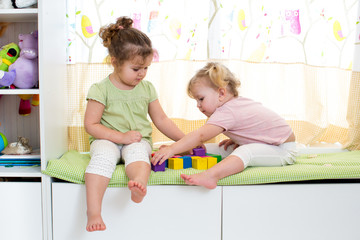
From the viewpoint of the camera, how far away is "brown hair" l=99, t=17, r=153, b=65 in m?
1.37

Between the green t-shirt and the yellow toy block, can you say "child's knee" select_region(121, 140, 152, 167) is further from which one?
the yellow toy block

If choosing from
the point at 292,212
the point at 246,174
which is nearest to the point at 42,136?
the point at 246,174

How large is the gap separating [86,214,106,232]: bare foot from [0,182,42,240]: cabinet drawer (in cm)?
24

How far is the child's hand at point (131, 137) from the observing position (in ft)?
4.42

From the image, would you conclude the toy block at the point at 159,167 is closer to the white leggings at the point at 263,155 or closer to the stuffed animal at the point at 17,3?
the white leggings at the point at 263,155

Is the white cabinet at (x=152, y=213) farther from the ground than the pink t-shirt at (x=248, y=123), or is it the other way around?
the pink t-shirt at (x=248, y=123)

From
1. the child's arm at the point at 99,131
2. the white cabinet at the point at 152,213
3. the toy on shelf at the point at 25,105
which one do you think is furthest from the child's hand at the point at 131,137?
the toy on shelf at the point at 25,105

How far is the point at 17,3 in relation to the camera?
1.25 meters

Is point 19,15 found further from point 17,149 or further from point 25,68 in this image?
point 17,149

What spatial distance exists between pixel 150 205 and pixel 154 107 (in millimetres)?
439

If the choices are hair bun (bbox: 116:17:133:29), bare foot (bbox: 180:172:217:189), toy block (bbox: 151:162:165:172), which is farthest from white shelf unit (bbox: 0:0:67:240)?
bare foot (bbox: 180:172:217:189)

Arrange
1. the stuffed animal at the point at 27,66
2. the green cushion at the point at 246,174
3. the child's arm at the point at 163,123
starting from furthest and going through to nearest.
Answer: the child's arm at the point at 163,123 → the stuffed animal at the point at 27,66 → the green cushion at the point at 246,174

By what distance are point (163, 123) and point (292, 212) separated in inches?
22.8

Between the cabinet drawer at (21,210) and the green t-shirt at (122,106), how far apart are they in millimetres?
291
